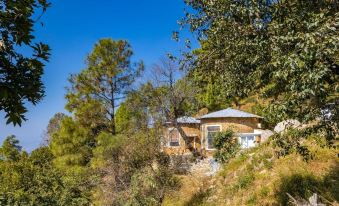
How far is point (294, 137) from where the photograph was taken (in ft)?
32.3

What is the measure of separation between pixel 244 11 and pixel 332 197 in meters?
8.31

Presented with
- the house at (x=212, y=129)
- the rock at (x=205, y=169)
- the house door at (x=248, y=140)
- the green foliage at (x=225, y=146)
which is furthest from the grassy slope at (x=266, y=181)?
the house at (x=212, y=129)

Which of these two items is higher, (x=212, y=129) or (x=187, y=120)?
(x=187, y=120)

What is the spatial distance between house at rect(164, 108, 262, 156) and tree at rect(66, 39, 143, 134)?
5.97 m

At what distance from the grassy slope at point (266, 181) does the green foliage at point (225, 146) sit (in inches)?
154

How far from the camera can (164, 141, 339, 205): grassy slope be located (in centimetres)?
1471

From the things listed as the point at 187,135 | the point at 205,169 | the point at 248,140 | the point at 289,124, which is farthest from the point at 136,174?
the point at 187,135

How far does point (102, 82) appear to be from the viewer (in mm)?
28969

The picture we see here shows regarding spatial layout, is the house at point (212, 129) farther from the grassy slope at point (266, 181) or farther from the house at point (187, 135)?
the grassy slope at point (266, 181)

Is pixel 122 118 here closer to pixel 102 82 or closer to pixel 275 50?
pixel 102 82

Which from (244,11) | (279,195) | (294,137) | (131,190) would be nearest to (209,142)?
(131,190)

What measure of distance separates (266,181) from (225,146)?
1090cm

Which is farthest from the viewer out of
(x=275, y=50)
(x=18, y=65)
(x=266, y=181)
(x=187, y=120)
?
(x=187, y=120)

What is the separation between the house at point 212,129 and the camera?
105ft
